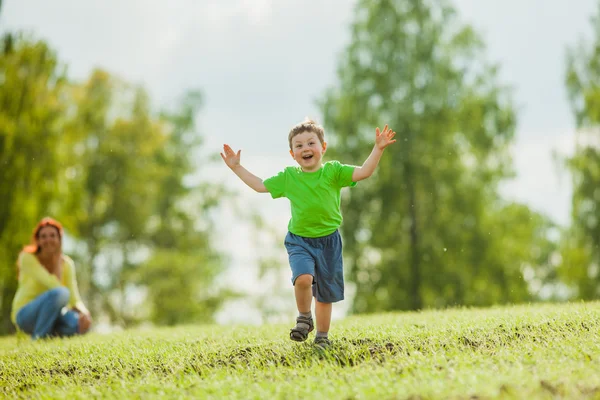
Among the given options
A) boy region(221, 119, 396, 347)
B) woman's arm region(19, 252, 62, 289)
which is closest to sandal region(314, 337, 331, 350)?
boy region(221, 119, 396, 347)

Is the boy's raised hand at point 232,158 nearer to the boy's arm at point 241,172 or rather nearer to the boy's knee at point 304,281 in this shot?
the boy's arm at point 241,172

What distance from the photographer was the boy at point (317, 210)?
579cm

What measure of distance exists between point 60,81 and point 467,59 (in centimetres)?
1371

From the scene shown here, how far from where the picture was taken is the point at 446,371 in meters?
4.38

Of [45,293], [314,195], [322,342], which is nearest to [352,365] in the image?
[322,342]

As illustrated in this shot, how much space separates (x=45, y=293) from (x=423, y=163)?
1446 centimetres

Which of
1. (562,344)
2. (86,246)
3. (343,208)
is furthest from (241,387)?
(86,246)

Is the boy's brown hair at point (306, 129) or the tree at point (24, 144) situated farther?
the tree at point (24, 144)

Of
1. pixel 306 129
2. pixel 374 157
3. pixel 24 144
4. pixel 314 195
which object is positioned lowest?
pixel 314 195

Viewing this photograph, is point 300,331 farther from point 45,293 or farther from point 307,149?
point 45,293

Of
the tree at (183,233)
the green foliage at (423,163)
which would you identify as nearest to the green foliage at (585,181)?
the green foliage at (423,163)

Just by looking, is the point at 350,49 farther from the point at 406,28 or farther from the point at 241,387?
the point at 241,387

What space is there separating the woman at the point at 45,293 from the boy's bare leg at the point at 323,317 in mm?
4956

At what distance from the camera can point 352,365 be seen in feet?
16.3
